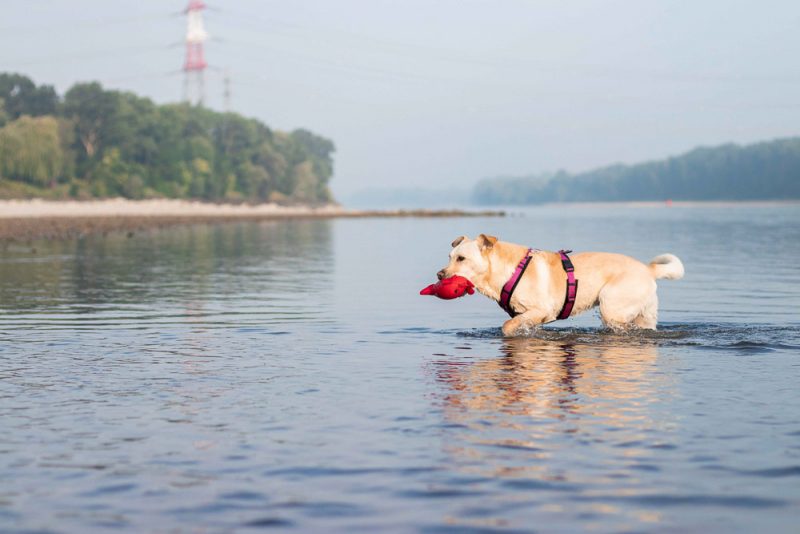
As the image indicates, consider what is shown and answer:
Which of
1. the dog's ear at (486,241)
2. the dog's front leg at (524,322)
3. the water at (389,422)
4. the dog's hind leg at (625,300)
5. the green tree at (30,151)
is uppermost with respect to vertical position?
the green tree at (30,151)

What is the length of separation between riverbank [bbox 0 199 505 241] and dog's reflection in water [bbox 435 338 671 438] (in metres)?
40.9

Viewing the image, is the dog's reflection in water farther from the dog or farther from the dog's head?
the dog's head

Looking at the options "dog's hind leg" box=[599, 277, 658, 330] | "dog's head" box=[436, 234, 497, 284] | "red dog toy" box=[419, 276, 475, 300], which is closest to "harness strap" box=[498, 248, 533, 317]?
"dog's head" box=[436, 234, 497, 284]

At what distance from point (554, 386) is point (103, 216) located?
3444 inches

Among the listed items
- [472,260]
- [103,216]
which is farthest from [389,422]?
[103,216]

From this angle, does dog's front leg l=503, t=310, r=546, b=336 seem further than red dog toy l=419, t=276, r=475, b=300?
Yes

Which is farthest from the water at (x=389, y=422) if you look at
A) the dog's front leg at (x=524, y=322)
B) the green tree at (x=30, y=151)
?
the green tree at (x=30, y=151)

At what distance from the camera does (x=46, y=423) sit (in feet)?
28.8

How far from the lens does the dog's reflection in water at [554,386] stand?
898cm

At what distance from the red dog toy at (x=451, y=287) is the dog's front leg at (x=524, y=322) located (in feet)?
2.78

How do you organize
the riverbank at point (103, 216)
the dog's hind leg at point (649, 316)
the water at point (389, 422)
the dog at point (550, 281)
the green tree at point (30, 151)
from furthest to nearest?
the green tree at point (30, 151)
the riverbank at point (103, 216)
the dog's hind leg at point (649, 316)
the dog at point (550, 281)
the water at point (389, 422)

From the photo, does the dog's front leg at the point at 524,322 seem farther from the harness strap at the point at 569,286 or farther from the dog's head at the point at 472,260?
the dog's head at the point at 472,260

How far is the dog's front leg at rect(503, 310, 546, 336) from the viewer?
14344 millimetres

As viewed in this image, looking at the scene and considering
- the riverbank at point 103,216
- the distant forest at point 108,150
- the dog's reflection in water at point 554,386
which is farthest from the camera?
the distant forest at point 108,150
